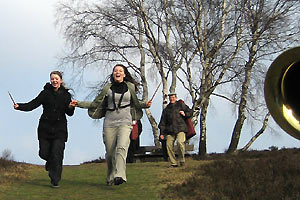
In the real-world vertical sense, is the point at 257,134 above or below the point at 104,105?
above

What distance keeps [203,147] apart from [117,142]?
13656 mm

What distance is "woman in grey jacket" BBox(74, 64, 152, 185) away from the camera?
10.0 metres

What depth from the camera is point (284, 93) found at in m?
5.22

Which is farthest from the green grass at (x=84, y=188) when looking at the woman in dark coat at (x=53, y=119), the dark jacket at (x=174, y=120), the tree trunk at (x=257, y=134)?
the tree trunk at (x=257, y=134)

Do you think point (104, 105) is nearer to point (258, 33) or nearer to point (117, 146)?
point (117, 146)

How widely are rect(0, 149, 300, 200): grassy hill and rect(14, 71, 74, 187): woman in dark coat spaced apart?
0.67 m

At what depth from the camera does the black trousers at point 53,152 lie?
423 inches

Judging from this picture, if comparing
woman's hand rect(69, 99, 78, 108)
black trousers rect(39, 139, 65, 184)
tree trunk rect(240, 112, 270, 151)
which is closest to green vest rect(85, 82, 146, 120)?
woman's hand rect(69, 99, 78, 108)

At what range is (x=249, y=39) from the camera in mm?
23969

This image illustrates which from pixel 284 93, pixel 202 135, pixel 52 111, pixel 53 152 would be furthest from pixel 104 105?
pixel 202 135

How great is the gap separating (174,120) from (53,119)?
4734 mm

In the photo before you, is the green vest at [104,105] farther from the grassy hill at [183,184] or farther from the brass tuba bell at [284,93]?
the brass tuba bell at [284,93]

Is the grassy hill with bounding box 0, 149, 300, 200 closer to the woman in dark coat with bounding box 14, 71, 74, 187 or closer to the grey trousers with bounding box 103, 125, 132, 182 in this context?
the grey trousers with bounding box 103, 125, 132, 182

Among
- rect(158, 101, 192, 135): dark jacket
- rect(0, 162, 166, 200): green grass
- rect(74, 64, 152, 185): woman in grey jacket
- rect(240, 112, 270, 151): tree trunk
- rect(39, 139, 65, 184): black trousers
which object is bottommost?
rect(0, 162, 166, 200): green grass
